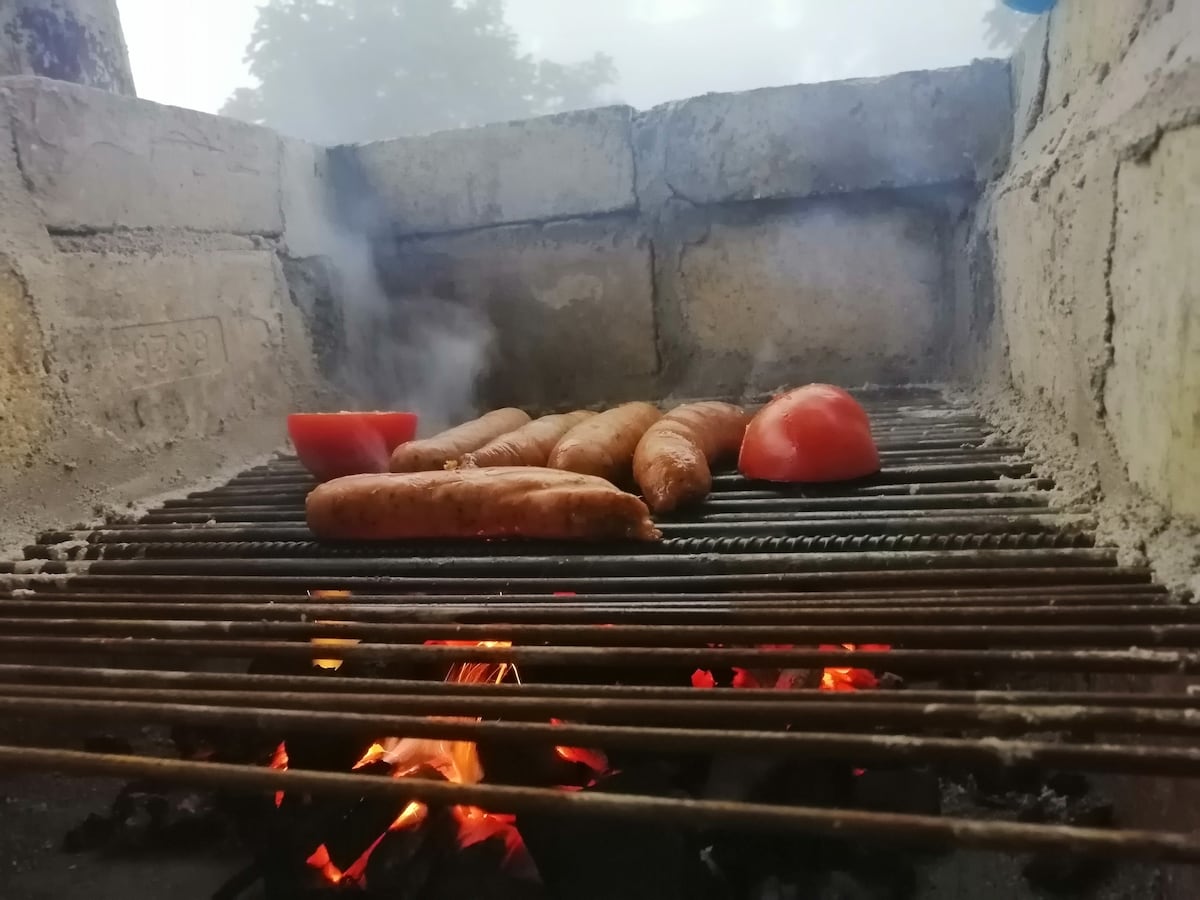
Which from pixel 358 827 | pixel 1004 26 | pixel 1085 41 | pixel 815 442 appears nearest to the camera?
pixel 358 827

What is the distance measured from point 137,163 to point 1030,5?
84.5 inches

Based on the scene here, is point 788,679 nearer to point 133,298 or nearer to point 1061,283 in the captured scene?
point 1061,283

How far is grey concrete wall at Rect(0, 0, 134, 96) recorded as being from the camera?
2.39 meters

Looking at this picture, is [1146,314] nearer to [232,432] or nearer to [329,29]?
[232,432]

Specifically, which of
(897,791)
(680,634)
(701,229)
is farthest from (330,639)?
(701,229)

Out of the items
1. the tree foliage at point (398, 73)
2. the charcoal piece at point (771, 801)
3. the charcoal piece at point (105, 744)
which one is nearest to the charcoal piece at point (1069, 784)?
the charcoal piece at point (771, 801)

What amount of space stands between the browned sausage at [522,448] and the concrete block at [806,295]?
3.42 ft

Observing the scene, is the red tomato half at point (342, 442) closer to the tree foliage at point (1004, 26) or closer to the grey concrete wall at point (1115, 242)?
the grey concrete wall at point (1115, 242)

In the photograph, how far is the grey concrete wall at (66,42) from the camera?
2.39 metres

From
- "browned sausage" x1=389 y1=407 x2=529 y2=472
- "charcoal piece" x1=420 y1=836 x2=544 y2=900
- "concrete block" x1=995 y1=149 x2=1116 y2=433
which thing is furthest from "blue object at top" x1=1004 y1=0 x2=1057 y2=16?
"charcoal piece" x1=420 y1=836 x2=544 y2=900

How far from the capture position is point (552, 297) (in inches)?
124

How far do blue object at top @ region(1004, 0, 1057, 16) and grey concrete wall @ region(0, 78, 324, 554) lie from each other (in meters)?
2.07

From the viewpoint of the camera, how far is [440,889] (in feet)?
4.91

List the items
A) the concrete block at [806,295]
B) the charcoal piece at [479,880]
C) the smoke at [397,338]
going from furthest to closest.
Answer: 1. the smoke at [397,338]
2. the concrete block at [806,295]
3. the charcoal piece at [479,880]
